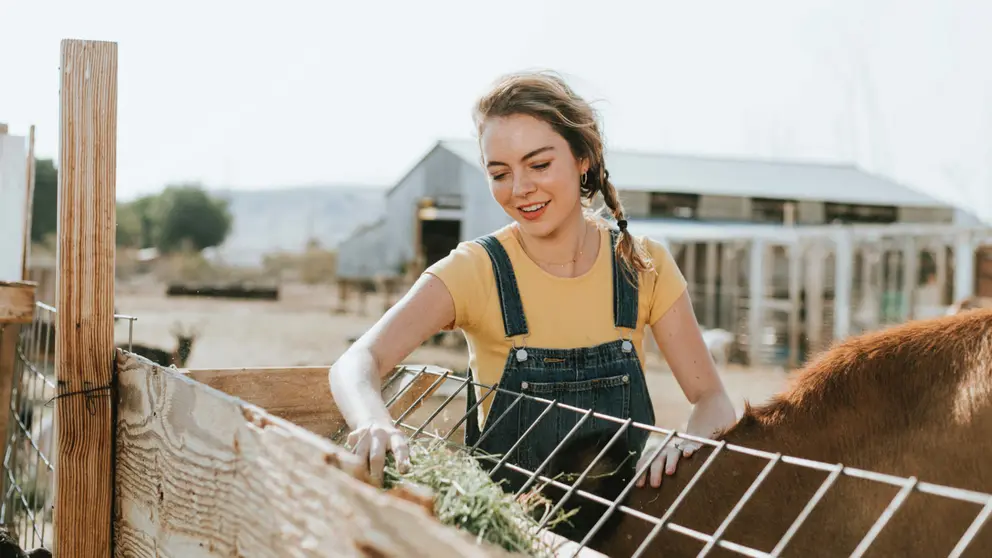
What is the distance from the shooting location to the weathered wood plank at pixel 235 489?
93cm

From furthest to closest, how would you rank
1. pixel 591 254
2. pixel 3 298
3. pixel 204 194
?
pixel 204 194 < pixel 3 298 < pixel 591 254

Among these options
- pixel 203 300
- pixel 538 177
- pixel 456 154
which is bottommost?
pixel 203 300

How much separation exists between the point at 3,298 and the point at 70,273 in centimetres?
91

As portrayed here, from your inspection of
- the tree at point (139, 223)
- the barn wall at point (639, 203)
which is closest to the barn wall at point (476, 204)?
the barn wall at point (639, 203)

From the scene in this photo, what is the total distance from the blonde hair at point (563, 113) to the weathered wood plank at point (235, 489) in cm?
108

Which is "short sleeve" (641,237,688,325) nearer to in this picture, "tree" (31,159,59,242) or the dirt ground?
the dirt ground

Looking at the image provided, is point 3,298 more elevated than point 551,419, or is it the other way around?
point 3,298

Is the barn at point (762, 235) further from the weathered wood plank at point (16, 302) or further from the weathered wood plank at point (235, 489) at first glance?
the weathered wood plank at point (235, 489)

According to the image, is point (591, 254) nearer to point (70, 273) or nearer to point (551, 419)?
point (551, 419)

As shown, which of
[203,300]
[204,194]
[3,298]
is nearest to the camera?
[3,298]

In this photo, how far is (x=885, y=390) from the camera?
1.87m

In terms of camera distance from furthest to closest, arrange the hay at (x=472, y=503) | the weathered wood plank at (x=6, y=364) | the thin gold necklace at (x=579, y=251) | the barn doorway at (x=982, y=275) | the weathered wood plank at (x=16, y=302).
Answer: the barn doorway at (x=982, y=275) → the weathered wood plank at (x=6, y=364) → the weathered wood plank at (x=16, y=302) → the thin gold necklace at (x=579, y=251) → the hay at (x=472, y=503)

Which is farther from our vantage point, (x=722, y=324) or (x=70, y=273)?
(x=722, y=324)

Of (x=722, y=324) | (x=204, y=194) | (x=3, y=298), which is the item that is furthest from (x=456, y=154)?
(x=204, y=194)
